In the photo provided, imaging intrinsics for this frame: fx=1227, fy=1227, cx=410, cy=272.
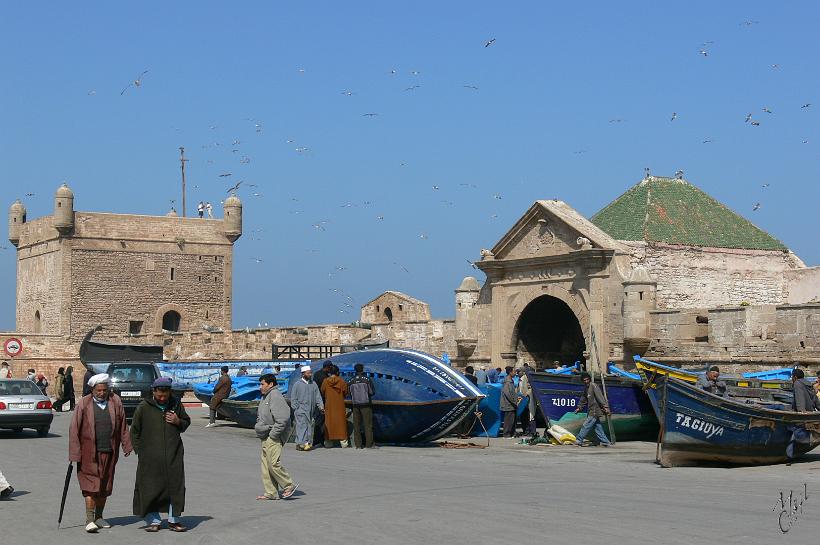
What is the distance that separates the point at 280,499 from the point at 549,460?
6.24m

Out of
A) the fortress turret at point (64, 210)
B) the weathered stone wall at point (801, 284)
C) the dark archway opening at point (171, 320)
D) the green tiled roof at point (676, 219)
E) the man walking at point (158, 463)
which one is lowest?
the man walking at point (158, 463)

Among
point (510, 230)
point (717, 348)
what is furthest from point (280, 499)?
point (510, 230)

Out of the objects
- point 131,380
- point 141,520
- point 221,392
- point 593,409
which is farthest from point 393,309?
point 141,520

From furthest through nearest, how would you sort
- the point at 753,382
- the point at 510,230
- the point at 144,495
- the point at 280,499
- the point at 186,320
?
the point at 186,320 → the point at 510,230 → the point at 753,382 → the point at 280,499 → the point at 144,495

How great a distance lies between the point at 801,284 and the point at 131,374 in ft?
58.0

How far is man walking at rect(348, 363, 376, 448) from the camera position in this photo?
20812mm

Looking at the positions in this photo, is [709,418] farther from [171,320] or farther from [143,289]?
[171,320]

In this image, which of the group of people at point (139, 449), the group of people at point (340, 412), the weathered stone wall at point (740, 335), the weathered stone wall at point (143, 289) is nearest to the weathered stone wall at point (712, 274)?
the weathered stone wall at point (740, 335)

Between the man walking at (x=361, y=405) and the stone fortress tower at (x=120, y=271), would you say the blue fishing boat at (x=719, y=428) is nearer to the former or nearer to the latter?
the man walking at (x=361, y=405)

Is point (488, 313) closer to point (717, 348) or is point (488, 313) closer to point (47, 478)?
point (717, 348)

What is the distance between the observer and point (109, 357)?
4041 cm

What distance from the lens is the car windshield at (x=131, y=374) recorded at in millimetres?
27312

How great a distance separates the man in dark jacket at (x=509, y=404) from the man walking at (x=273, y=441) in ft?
32.0

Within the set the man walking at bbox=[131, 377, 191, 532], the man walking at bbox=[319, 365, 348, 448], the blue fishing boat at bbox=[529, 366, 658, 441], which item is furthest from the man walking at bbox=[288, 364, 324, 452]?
the man walking at bbox=[131, 377, 191, 532]
